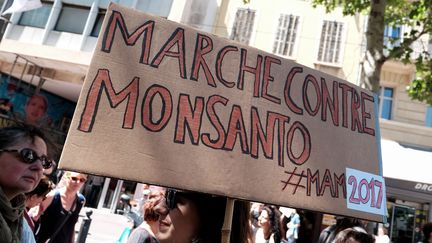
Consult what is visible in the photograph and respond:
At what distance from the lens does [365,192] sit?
1.90m

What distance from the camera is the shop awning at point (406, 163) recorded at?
33.7ft

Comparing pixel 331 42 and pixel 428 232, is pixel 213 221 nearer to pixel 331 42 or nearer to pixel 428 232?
pixel 428 232

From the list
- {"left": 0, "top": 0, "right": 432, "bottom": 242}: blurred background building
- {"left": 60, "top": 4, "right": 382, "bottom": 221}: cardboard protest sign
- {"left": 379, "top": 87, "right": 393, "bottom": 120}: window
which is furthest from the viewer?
{"left": 379, "top": 87, "right": 393, "bottom": 120}: window

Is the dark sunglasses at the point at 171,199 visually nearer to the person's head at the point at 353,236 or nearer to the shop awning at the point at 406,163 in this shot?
the person's head at the point at 353,236

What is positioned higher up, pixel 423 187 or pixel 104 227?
pixel 423 187

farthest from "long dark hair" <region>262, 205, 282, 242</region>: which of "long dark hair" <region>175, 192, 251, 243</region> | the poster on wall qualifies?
the poster on wall

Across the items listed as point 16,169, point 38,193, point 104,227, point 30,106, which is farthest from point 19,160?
point 30,106

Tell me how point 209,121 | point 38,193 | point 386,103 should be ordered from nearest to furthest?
1. point 209,121
2. point 38,193
3. point 386,103

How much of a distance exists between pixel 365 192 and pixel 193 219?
93cm

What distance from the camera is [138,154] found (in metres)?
1.39

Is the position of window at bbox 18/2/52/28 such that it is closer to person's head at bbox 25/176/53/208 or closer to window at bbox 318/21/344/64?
window at bbox 318/21/344/64

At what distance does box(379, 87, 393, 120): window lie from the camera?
1303 cm

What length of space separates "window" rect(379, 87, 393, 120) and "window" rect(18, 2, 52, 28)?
12830 millimetres

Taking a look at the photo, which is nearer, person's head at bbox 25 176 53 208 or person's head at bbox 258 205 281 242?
person's head at bbox 25 176 53 208
